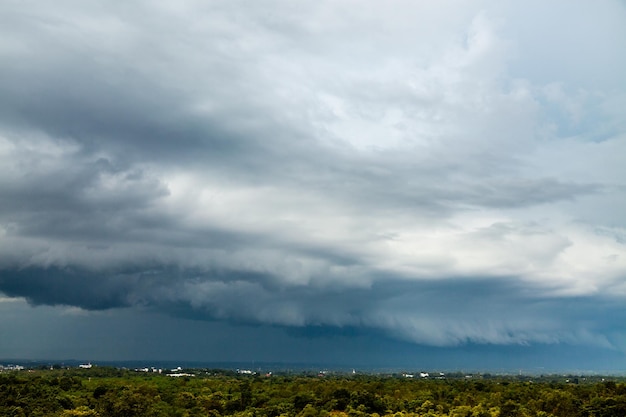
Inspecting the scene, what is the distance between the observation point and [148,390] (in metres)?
122

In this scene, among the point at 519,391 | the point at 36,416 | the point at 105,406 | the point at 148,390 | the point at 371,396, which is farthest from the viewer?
the point at 519,391

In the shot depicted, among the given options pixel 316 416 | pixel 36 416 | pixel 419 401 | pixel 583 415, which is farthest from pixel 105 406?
pixel 583 415

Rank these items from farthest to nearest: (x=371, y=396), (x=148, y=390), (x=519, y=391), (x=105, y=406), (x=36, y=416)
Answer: (x=519, y=391) < (x=148, y=390) < (x=371, y=396) < (x=105, y=406) < (x=36, y=416)

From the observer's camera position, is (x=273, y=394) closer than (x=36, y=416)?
No

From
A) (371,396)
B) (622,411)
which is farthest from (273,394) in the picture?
(622,411)

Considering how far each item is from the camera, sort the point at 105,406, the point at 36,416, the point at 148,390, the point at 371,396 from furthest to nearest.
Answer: the point at 148,390 → the point at 371,396 → the point at 105,406 → the point at 36,416

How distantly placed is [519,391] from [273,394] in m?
51.7

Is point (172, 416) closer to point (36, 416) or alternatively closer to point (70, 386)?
point (36, 416)

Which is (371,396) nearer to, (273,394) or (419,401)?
(419,401)

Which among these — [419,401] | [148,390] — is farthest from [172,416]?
[419,401]

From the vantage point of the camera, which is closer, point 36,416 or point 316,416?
point 36,416

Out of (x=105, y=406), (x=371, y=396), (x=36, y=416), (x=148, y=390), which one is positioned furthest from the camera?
(x=148, y=390)

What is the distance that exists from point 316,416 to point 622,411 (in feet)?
154

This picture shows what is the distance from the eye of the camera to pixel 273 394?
411ft
